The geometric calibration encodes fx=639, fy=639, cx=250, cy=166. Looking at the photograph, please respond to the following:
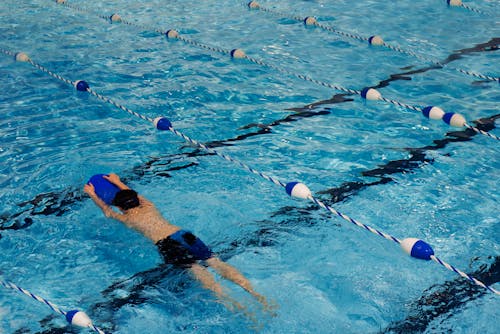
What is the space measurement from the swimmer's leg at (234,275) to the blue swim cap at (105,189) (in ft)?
2.21

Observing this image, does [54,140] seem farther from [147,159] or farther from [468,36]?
[468,36]

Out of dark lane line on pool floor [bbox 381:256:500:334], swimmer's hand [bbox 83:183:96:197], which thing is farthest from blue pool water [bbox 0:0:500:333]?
swimmer's hand [bbox 83:183:96:197]

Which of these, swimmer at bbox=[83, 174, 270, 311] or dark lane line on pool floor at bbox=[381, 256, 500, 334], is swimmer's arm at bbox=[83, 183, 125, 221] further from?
dark lane line on pool floor at bbox=[381, 256, 500, 334]

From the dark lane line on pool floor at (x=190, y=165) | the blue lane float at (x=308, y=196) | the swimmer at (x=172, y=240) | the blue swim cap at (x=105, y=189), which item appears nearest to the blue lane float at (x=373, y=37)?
the dark lane line on pool floor at (x=190, y=165)

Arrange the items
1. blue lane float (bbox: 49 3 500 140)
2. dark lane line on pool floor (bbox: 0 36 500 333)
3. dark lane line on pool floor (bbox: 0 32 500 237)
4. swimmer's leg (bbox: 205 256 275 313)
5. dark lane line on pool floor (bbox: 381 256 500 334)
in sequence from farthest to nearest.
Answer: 1. blue lane float (bbox: 49 3 500 140)
2. dark lane line on pool floor (bbox: 0 32 500 237)
3. dark lane line on pool floor (bbox: 0 36 500 333)
4. swimmer's leg (bbox: 205 256 275 313)
5. dark lane line on pool floor (bbox: 381 256 500 334)

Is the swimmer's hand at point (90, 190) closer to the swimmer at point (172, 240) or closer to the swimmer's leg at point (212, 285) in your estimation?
the swimmer at point (172, 240)

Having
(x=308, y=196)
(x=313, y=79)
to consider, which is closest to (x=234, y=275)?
(x=308, y=196)

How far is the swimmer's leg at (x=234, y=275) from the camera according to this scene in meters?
2.75

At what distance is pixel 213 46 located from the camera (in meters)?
6.13

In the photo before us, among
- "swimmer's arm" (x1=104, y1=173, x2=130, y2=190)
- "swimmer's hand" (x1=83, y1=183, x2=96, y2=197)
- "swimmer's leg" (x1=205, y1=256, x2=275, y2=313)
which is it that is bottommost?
"swimmer's leg" (x1=205, y1=256, x2=275, y2=313)

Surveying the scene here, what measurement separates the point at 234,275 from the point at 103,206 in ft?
2.89

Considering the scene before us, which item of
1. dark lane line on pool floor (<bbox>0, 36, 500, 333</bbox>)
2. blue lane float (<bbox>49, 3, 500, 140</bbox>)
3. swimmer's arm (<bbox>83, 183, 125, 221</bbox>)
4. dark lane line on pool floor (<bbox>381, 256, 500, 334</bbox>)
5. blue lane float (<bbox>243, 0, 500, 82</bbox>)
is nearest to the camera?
dark lane line on pool floor (<bbox>381, 256, 500, 334</bbox>)

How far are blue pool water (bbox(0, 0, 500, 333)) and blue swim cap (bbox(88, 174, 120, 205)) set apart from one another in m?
0.15

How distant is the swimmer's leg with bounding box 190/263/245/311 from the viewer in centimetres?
271
